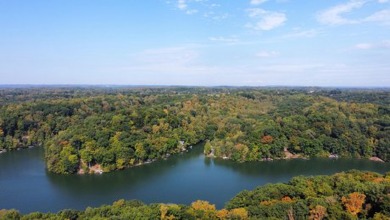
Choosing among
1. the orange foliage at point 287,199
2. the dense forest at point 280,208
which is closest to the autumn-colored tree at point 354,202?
the dense forest at point 280,208

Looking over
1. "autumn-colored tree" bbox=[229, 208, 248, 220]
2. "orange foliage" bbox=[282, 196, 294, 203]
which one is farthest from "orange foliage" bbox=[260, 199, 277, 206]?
"autumn-colored tree" bbox=[229, 208, 248, 220]

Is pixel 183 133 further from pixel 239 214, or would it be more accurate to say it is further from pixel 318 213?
pixel 318 213

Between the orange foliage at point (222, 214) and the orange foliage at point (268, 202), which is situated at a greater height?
the orange foliage at point (268, 202)

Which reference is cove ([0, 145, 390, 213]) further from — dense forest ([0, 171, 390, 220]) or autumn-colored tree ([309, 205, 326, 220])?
autumn-colored tree ([309, 205, 326, 220])

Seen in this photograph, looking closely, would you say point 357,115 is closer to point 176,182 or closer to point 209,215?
point 176,182

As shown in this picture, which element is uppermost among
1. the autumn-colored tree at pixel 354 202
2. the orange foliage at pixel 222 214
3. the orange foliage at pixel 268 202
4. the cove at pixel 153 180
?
the autumn-colored tree at pixel 354 202

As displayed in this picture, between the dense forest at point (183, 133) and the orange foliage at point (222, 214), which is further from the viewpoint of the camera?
the dense forest at point (183, 133)


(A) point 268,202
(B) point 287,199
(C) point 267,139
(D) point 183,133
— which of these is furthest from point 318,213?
(D) point 183,133

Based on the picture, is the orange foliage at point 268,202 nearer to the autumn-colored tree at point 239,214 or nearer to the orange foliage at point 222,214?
the autumn-colored tree at point 239,214
